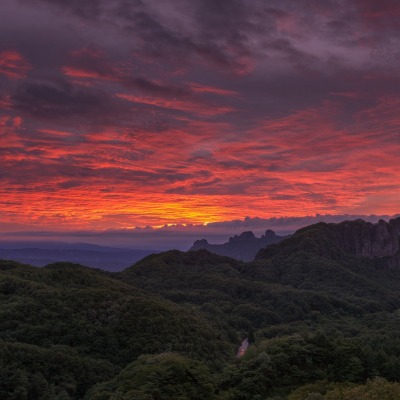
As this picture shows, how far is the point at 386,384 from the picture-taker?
1767 inches

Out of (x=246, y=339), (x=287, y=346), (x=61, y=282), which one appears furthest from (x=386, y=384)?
(x=61, y=282)

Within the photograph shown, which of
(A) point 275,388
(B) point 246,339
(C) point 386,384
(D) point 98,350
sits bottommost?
(B) point 246,339

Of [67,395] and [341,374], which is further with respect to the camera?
[67,395]

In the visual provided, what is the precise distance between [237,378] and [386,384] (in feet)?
60.9

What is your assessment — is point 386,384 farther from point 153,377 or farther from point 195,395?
point 153,377

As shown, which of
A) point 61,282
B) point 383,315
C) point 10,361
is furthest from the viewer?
point 383,315

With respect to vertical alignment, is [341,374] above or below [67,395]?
above

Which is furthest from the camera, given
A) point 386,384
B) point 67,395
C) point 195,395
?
Answer: point 67,395

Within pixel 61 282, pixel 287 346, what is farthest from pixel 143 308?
pixel 287 346

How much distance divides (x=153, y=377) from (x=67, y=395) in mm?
30262

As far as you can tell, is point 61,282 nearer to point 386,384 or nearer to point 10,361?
point 10,361

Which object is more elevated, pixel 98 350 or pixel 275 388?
pixel 275 388

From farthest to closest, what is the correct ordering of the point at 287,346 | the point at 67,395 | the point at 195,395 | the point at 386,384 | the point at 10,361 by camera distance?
the point at 10,361 < the point at 67,395 < the point at 287,346 < the point at 195,395 < the point at 386,384

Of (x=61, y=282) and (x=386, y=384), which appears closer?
(x=386, y=384)
